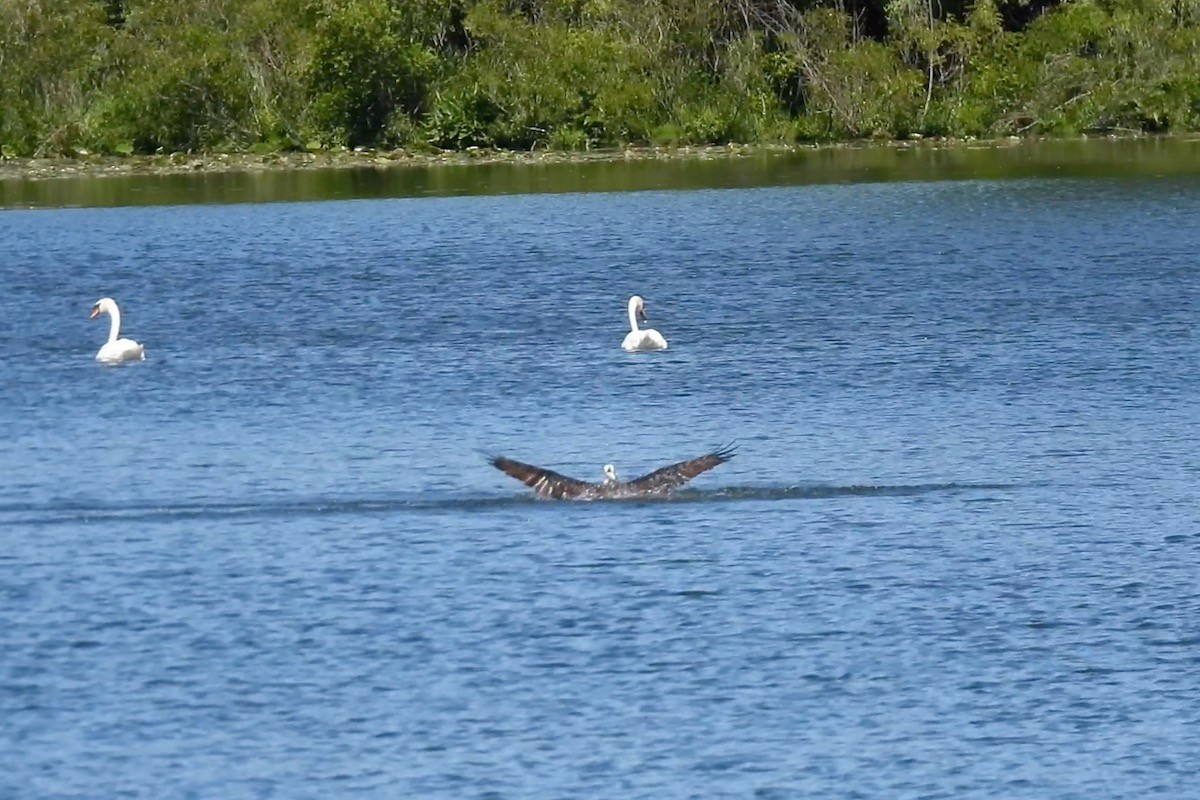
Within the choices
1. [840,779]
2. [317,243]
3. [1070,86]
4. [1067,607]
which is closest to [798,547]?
[1067,607]

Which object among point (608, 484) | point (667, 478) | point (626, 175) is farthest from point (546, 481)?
point (626, 175)

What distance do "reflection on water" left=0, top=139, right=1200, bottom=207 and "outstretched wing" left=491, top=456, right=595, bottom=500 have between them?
34589 mm

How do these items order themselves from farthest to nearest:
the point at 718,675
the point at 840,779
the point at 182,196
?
the point at 182,196 < the point at 718,675 < the point at 840,779

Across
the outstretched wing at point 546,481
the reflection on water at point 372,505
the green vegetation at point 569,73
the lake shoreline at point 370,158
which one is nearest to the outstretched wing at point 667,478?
the reflection on water at point 372,505

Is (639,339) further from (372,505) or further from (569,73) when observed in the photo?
(569,73)

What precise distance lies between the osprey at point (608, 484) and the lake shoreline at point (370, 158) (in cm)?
4354

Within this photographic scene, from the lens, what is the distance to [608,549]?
1755cm

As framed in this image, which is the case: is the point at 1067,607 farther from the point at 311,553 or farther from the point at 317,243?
the point at 317,243

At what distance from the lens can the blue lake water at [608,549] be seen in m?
13.3

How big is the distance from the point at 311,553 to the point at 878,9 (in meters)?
54.3

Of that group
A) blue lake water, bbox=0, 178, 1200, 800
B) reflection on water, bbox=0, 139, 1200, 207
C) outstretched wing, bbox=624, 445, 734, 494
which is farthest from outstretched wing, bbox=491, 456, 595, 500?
reflection on water, bbox=0, 139, 1200, 207

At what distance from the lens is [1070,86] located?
2667 inches

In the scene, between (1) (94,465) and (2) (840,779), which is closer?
(2) (840,779)

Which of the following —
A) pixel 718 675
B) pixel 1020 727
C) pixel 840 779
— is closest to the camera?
pixel 840 779
